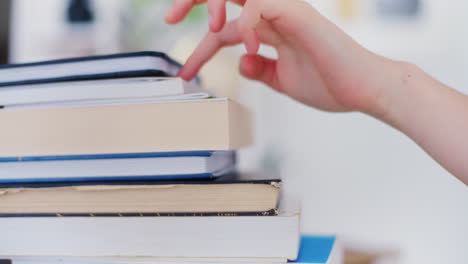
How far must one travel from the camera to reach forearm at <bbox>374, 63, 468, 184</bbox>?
1.45ft

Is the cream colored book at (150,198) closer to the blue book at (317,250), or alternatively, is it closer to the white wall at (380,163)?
the blue book at (317,250)

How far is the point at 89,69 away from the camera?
42 cm

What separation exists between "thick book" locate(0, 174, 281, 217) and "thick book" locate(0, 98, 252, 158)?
32mm

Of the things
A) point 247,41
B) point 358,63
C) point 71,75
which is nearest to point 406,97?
point 358,63

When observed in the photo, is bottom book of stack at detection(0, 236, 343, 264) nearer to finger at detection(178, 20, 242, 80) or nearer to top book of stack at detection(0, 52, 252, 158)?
top book of stack at detection(0, 52, 252, 158)

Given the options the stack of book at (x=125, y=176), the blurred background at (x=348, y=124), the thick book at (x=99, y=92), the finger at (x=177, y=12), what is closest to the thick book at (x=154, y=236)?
the stack of book at (x=125, y=176)

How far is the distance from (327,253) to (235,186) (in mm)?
110

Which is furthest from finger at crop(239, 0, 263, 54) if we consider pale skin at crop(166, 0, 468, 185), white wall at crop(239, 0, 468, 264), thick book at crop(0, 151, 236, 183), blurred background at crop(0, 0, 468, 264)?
white wall at crop(239, 0, 468, 264)

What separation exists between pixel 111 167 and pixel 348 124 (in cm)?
129

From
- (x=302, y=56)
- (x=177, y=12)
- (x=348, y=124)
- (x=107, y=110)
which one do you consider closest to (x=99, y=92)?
(x=107, y=110)

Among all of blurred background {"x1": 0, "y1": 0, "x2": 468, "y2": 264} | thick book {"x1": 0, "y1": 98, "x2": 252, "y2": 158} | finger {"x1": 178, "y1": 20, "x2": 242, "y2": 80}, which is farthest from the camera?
blurred background {"x1": 0, "y1": 0, "x2": 468, "y2": 264}

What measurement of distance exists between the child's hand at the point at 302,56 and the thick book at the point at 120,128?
9 centimetres

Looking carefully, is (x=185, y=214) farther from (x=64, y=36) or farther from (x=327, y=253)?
(x=64, y=36)

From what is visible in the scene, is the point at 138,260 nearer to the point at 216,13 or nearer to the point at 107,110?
the point at 107,110
